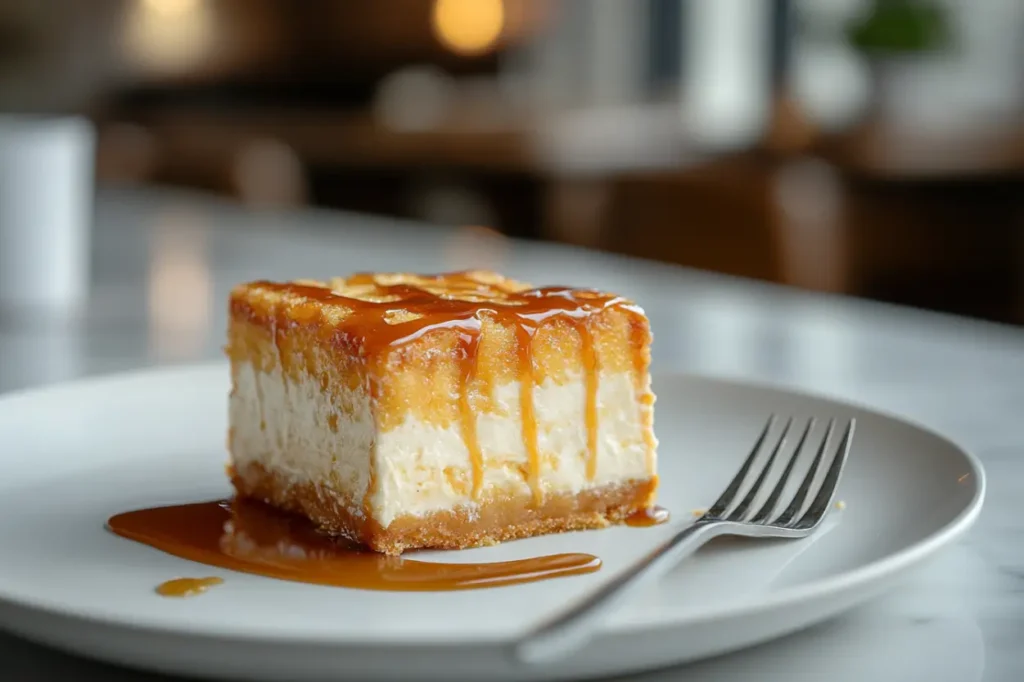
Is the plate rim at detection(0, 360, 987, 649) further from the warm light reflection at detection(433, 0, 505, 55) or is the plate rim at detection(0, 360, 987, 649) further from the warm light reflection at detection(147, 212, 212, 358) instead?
the warm light reflection at detection(433, 0, 505, 55)

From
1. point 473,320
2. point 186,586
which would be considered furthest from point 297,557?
point 473,320

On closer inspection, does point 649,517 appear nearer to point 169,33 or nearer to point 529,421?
point 529,421

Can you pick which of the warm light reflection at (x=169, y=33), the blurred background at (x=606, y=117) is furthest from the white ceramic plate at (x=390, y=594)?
the warm light reflection at (x=169, y=33)

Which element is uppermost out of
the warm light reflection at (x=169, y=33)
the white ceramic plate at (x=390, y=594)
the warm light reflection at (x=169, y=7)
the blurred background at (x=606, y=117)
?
the warm light reflection at (x=169, y=7)

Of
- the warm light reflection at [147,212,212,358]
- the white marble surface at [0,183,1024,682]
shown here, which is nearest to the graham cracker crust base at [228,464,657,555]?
the white marble surface at [0,183,1024,682]

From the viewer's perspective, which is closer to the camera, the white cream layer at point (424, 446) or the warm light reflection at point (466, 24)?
the white cream layer at point (424, 446)

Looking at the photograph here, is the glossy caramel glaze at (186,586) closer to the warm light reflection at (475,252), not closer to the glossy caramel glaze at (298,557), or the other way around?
the glossy caramel glaze at (298,557)

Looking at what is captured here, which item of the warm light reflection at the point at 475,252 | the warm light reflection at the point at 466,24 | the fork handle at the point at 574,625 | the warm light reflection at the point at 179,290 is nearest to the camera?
the fork handle at the point at 574,625

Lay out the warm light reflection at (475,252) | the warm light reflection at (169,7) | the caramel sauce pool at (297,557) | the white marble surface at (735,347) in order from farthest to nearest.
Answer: the warm light reflection at (169,7) → the warm light reflection at (475,252) → the caramel sauce pool at (297,557) → the white marble surface at (735,347)
